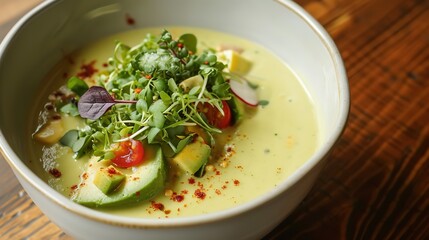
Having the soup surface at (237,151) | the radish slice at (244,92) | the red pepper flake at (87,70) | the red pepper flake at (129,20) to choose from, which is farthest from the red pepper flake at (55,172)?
the red pepper flake at (129,20)

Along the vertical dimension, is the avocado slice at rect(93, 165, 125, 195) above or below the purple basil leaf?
below

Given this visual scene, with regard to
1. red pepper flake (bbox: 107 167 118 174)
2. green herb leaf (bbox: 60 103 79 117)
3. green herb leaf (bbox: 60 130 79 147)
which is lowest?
red pepper flake (bbox: 107 167 118 174)

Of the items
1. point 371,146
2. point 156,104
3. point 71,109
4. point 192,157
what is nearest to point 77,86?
point 71,109

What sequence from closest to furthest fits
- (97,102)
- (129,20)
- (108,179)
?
1. (108,179)
2. (97,102)
3. (129,20)

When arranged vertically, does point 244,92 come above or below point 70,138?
below

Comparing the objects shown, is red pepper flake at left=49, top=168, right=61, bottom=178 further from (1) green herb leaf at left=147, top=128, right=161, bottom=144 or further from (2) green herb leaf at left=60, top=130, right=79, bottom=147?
(1) green herb leaf at left=147, top=128, right=161, bottom=144

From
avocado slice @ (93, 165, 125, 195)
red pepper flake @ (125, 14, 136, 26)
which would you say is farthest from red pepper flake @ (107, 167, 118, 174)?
red pepper flake @ (125, 14, 136, 26)

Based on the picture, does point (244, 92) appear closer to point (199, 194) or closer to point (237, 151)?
point (237, 151)
